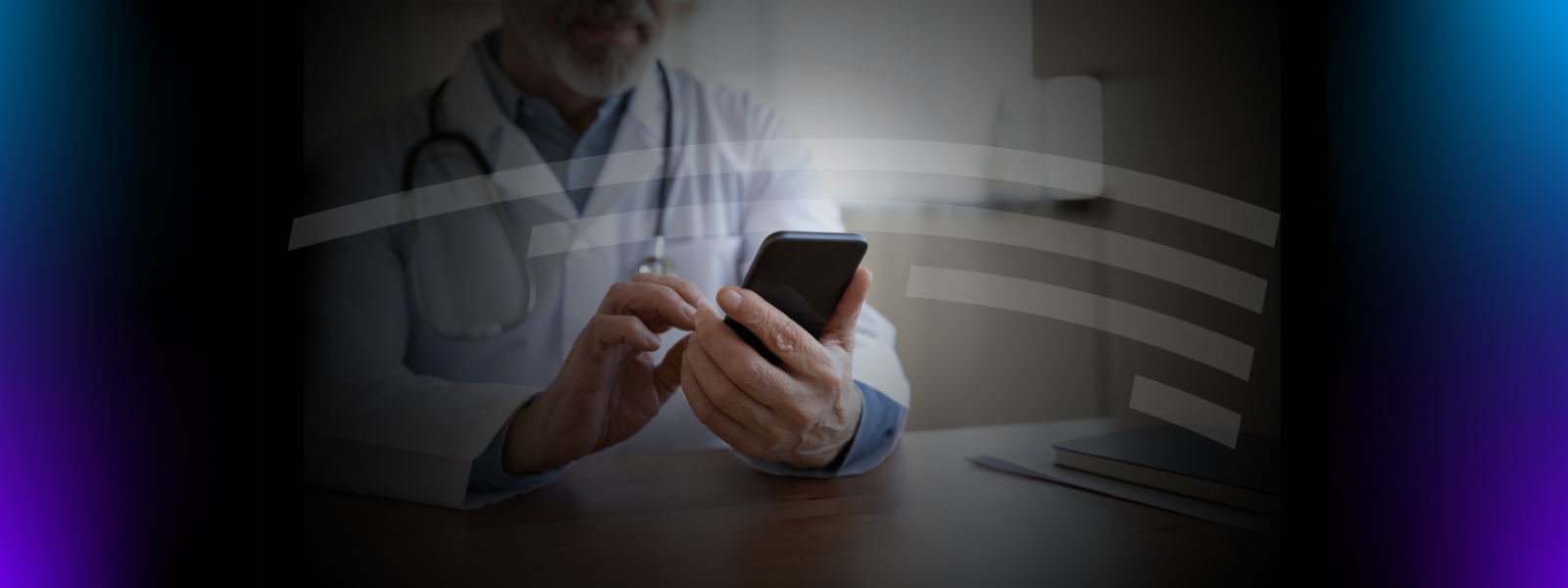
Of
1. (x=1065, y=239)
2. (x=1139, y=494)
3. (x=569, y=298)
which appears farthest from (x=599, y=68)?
(x=1139, y=494)

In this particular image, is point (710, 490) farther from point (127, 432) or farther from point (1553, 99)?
point (1553, 99)

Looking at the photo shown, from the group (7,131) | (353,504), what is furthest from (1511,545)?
(7,131)

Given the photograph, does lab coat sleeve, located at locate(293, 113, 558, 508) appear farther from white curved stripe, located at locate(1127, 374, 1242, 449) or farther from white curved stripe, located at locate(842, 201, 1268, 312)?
white curved stripe, located at locate(1127, 374, 1242, 449)

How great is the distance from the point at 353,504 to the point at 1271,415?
0.69 meters

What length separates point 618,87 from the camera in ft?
2.35

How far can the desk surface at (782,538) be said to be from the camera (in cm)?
41

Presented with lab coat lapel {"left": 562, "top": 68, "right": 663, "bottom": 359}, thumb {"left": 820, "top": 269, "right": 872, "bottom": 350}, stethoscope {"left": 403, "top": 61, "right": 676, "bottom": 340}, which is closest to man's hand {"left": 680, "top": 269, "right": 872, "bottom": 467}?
thumb {"left": 820, "top": 269, "right": 872, "bottom": 350}

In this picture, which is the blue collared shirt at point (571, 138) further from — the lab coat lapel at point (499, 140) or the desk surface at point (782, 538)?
the desk surface at point (782, 538)

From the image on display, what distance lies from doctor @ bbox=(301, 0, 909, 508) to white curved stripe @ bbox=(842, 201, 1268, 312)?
0.29ft

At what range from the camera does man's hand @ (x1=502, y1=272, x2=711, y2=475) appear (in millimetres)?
521

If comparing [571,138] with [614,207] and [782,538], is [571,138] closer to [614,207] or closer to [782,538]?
[614,207]

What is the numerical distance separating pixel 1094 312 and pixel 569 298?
0.51 meters

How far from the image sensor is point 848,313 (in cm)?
52

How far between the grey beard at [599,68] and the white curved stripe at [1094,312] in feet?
1.13
